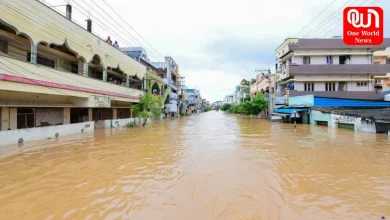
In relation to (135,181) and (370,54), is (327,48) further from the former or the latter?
(135,181)

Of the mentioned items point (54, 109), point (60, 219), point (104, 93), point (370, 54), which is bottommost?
point (60, 219)

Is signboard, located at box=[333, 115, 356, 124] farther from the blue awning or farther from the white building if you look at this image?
the white building

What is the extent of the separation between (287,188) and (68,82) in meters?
16.1

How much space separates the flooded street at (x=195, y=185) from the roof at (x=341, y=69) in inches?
816

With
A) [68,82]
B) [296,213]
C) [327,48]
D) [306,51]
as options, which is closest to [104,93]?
[68,82]

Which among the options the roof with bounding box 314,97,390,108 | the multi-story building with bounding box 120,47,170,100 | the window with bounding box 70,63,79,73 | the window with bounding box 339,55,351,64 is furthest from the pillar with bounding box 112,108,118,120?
the window with bounding box 339,55,351,64

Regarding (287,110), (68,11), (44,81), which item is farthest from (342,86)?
(44,81)

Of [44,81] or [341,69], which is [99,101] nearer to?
[44,81]

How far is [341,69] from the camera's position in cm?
2823

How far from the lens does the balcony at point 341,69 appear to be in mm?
27844

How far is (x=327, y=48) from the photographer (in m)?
29.0

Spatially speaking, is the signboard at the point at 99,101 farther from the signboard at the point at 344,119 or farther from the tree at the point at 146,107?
the signboard at the point at 344,119

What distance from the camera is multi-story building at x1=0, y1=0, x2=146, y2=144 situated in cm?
1205

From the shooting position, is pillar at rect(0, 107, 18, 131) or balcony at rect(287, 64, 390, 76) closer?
pillar at rect(0, 107, 18, 131)
